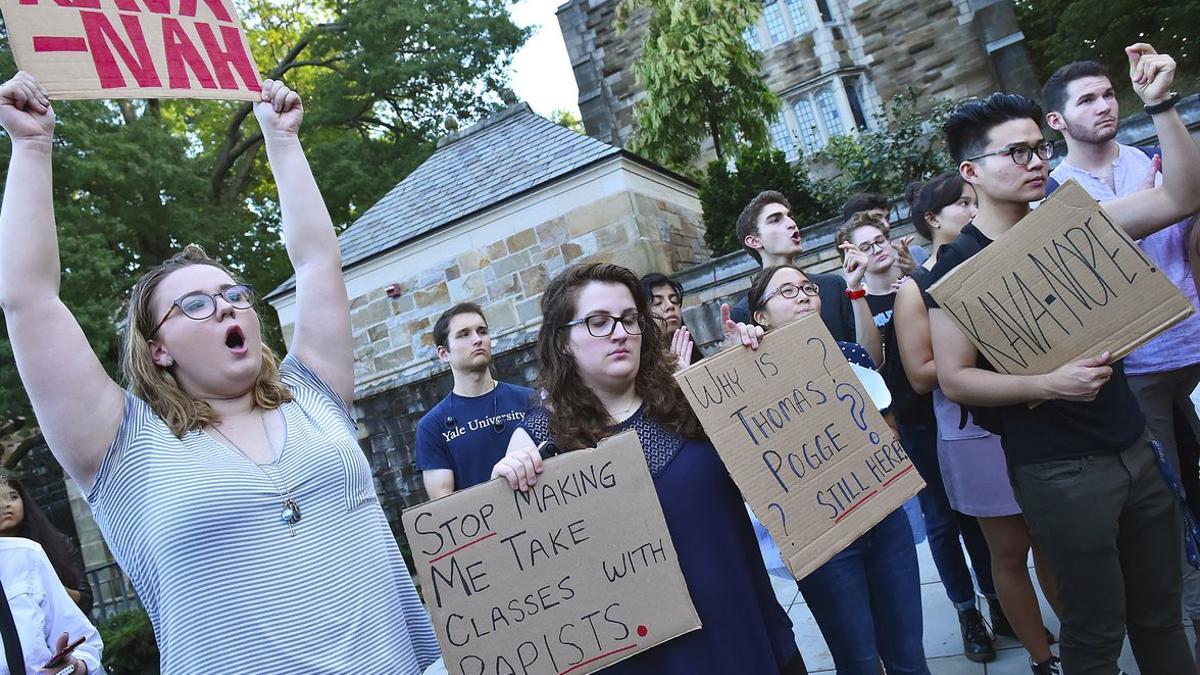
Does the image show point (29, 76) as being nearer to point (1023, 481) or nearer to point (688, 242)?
point (1023, 481)

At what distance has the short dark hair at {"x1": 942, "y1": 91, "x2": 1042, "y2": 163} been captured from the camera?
2434mm

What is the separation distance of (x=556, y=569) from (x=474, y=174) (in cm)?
1042

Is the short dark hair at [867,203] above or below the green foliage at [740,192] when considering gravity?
below

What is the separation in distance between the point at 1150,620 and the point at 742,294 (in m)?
6.80

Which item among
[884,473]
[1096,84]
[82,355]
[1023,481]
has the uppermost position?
[1096,84]

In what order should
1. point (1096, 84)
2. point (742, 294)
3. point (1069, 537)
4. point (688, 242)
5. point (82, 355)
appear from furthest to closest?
point (688, 242), point (742, 294), point (1096, 84), point (1069, 537), point (82, 355)

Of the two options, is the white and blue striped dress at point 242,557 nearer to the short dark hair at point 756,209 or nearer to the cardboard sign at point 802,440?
the cardboard sign at point 802,440

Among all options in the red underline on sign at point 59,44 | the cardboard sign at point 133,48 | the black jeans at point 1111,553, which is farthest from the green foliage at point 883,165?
the red underline on sign at point 59,44

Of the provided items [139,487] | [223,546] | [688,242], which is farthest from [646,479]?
[688,242]

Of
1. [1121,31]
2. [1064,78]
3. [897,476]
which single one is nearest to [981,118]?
[1064,78]

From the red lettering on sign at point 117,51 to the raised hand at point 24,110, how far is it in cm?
20

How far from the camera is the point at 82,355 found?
5.44ft

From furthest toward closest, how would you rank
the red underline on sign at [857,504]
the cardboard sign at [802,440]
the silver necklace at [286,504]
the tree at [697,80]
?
1. the tree at [697,80]
2. the red underline on sign at [857,504]
3. the cardboard sign at [802,440]
4. the silver necklace at [286,504]

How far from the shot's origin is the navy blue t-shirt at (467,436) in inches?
165
